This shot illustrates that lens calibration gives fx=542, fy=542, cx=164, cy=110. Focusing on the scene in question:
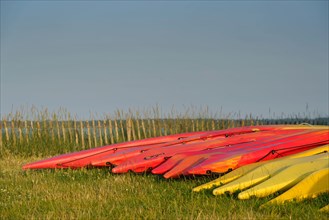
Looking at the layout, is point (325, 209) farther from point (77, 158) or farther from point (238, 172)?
point (77, 158)

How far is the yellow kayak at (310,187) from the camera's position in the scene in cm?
535

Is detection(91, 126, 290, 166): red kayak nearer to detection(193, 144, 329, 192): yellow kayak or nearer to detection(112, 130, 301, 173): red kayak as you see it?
detection(112, 130, 301, 173): red kayak

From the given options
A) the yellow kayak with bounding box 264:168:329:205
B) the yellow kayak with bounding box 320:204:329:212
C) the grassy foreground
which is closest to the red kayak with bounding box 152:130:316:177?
the grassy foreground

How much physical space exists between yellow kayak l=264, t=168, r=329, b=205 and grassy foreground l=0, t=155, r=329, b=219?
8 centimetres

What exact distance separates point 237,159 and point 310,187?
5.28ft

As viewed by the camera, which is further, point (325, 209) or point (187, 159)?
point (187, 159)

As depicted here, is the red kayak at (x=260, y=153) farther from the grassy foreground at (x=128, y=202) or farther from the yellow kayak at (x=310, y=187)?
the yellow kayak at (x=310, y=187)

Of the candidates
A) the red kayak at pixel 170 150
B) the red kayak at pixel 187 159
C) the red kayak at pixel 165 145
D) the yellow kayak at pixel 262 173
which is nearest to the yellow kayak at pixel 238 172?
the yellow kayak at pixel 262 173

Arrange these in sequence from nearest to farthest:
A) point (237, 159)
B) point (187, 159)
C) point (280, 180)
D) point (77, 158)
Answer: point (280, 180)
point (237, 159)
point (187, 159)
point (77, 158)

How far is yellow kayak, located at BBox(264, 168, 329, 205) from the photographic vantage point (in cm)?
535

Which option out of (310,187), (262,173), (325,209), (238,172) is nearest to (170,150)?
(238,172)

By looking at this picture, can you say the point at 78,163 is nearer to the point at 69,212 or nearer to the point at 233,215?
the point at 69,212

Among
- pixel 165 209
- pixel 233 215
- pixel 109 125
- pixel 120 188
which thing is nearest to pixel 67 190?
pixel 120 188

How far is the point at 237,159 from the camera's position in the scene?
22.8ft
